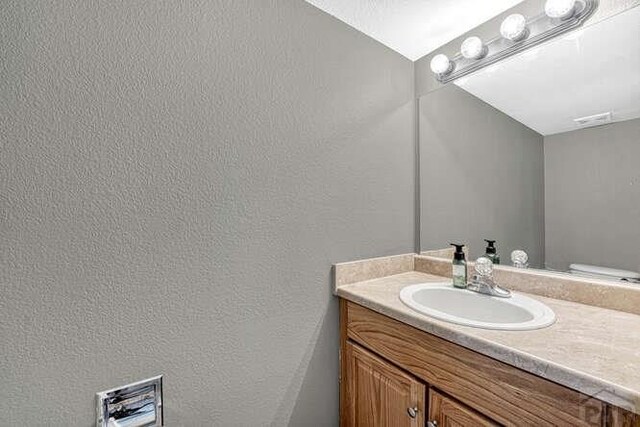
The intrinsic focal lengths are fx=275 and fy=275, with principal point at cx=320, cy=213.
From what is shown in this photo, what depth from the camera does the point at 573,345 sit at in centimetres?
64

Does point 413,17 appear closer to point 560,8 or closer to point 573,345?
point 560,8

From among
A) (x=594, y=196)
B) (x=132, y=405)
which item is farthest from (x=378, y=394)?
(x=594, y=196)

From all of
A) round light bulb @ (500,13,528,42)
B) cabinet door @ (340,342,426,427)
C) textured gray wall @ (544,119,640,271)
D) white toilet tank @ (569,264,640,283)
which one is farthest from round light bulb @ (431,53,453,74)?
cabinet door @ (340,342,426,427)

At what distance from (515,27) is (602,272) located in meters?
0.95

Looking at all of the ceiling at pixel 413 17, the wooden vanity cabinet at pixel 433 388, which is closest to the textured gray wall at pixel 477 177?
the ceiling at pixel 413 17

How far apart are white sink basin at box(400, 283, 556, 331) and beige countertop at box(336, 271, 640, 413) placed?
0.02m

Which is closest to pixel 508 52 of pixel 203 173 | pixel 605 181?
pixel 605 181

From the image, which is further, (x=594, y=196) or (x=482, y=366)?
(x=594, y=196)

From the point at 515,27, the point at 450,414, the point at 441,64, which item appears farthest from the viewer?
the point at 441,64

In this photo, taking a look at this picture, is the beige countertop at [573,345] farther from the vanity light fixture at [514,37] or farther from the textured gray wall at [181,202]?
the vanity light fixture at [514,37]

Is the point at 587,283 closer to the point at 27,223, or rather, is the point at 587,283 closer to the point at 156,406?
the point at 156,406

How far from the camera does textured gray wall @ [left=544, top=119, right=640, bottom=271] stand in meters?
0.91

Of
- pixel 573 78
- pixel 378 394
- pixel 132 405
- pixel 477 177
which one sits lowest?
pixel 378 394

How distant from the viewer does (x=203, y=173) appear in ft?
2.87
